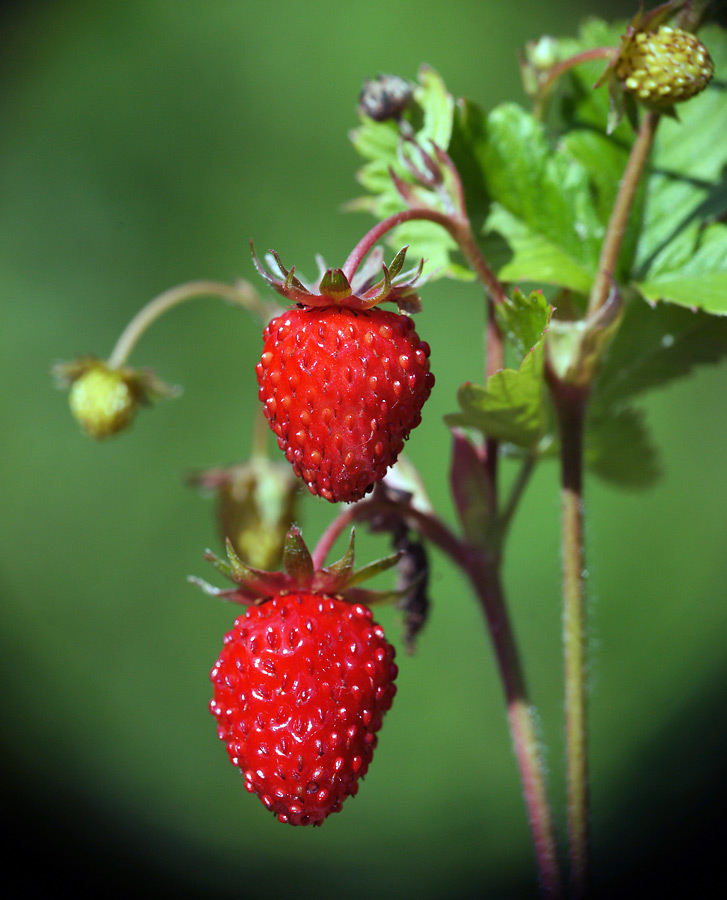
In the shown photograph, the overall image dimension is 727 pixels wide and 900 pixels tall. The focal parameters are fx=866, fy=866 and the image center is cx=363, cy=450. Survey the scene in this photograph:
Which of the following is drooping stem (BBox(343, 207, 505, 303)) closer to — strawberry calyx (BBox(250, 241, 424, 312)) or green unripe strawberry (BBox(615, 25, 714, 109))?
strawberry calyx (BBox(250, 241, 424, 312))

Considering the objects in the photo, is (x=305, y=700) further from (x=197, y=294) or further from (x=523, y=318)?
(x=197, y=294)

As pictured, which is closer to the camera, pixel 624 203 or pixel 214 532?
pixel 624 203

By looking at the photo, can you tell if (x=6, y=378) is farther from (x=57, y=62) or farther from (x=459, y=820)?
(x=459, y=820)

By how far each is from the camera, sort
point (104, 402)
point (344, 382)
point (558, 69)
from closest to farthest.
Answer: point (344, 382), point (558, 69), point (104, 402)

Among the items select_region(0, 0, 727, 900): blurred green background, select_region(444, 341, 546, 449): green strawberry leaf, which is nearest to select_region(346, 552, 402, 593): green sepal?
select_region(444, 341, 546, 449): green strawberry leaf

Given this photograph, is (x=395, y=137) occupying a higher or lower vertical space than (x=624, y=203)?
higher

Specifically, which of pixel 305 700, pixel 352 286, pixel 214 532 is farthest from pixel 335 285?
pixel 214 532
